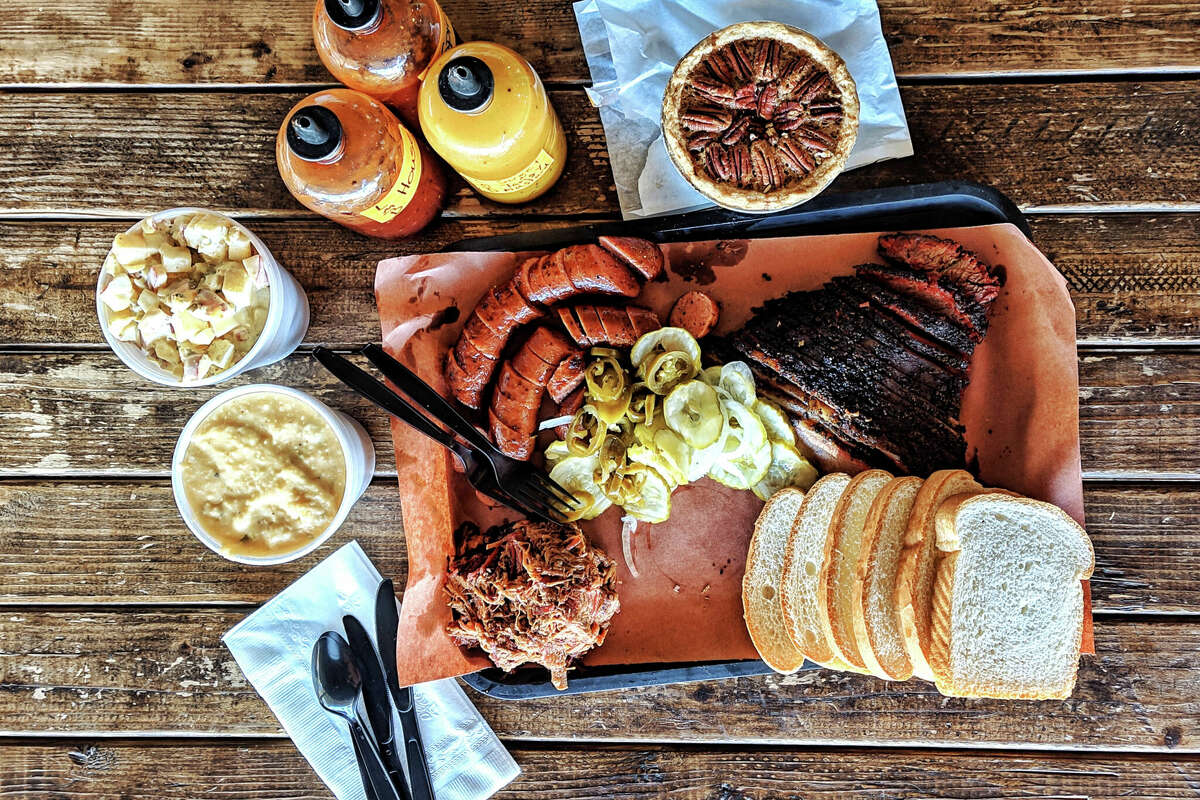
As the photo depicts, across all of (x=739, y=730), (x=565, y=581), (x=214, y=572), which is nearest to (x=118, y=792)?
(x=214, y=572)

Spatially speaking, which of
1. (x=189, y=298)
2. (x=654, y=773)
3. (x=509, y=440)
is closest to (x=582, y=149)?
(x=509, y=440)

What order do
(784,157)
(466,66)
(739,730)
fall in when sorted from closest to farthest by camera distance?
(466,66) → (784,157) → (739,730)

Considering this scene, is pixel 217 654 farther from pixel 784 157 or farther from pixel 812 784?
pixel 784 157

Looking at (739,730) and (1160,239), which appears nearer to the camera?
(1160,239)

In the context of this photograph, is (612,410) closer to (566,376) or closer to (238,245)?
(566,376)

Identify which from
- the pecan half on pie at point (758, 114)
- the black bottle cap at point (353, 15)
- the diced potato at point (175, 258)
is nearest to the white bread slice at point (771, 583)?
the pecan half on pie at point (758, 114)
